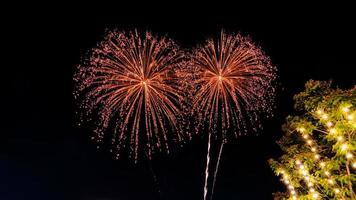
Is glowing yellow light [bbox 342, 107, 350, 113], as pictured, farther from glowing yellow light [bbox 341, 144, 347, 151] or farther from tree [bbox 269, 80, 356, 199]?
glowing yellow light [bbox 341, 144, 347, 151]

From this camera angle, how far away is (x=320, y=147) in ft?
31.8

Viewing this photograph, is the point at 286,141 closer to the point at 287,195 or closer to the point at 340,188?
the point at 287,195

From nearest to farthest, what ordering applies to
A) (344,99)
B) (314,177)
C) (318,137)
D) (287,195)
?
(344,99), (314,177), (318,137), (287,195)

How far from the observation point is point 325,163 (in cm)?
883

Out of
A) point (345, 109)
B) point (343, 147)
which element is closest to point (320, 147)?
point (343, 147)

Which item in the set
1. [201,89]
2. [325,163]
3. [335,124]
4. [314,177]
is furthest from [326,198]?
[201,89]

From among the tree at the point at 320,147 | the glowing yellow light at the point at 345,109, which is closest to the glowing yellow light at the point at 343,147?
the tree at the point at 320,147

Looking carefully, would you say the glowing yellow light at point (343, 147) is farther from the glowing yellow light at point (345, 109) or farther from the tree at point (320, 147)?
the glowing yellow light at point (345, 109)

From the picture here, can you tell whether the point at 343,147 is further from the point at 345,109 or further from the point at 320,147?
the point at 320,147

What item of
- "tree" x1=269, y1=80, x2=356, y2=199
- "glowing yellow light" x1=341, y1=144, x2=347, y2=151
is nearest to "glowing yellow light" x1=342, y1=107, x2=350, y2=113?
"tree" x1=269, y1=80, x2=356, y2=199

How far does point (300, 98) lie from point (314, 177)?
1.99 m

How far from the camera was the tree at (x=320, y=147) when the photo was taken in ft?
26.5

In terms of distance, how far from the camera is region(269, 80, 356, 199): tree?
8078 millimetres

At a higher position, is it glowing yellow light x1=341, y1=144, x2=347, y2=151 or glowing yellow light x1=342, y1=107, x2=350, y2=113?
glowing yellow light x1=342, y1=107, x2=350, y2=113
